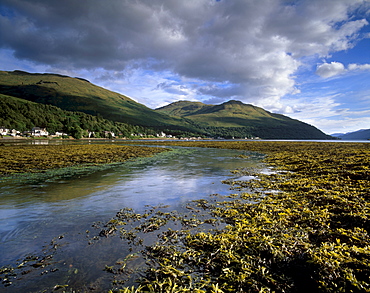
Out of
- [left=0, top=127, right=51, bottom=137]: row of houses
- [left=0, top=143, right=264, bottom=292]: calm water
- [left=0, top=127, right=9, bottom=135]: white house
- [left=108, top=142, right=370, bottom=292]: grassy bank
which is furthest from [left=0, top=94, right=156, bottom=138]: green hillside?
[left=108, top=142, right=370, bottom=292]: grassy bank

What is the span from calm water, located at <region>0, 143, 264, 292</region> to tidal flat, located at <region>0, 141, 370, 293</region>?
36 cm

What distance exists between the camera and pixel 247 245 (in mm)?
6086

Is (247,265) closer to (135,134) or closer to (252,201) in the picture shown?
(252,201)

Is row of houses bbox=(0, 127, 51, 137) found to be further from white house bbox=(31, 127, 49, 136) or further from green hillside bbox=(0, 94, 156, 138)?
green hillside bbox=(0, 94, 156, 138)

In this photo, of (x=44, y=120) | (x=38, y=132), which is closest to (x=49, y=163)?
(x=38, y=132)

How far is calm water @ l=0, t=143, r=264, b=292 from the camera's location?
4809 mm

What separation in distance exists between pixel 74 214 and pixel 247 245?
7384 mm

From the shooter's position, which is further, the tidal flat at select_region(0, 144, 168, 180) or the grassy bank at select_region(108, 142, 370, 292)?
the tidal flat at select_region(0, 144, 168, 180)

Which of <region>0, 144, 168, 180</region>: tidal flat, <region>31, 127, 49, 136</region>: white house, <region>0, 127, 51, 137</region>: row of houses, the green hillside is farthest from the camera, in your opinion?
the green hillside

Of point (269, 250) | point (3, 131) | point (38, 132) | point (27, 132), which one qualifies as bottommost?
point (269, 250)

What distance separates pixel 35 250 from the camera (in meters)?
5.80

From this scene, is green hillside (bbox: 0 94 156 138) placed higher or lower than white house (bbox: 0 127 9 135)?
higher

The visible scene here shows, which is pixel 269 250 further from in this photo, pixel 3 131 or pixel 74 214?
pixel 3 131

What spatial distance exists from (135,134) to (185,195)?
626ft
